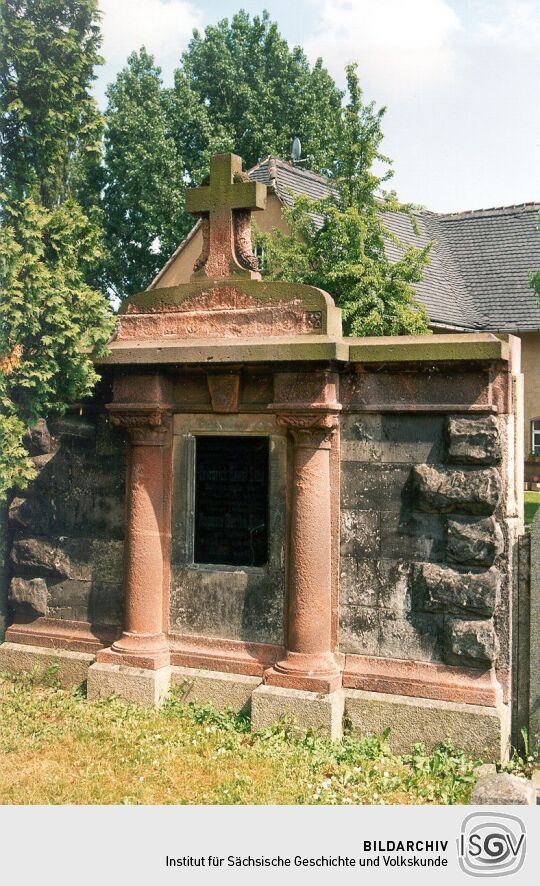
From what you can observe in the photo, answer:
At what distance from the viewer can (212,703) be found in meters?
6.88

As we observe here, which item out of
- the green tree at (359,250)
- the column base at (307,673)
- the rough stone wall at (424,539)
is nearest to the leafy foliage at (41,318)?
the rough stone wall at (424,539)

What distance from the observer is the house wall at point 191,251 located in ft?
60.0

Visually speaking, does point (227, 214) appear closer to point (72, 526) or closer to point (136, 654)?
point (72, 526)

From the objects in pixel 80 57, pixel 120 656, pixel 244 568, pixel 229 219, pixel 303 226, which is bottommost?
pixel 120 656

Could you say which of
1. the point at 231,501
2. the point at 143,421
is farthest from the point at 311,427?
the point at 143,421

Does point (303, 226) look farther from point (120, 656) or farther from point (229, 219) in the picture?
point (120, 656)

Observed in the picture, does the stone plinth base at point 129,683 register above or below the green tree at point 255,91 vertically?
below

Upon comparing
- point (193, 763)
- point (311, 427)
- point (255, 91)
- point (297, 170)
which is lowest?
point (193, 763)

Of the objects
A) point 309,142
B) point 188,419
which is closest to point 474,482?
point 188,419

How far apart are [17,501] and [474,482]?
4326 mm

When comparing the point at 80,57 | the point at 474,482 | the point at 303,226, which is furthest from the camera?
the point at 303,226

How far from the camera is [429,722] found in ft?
20.3

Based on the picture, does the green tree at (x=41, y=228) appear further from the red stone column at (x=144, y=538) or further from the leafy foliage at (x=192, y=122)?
the leafy foliage at (x=192, y=122)
